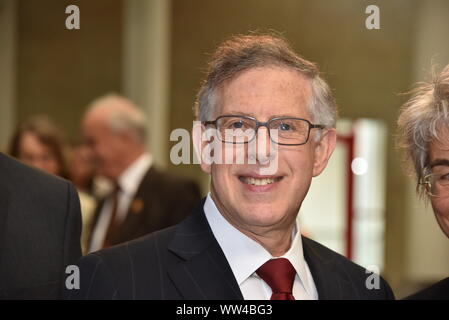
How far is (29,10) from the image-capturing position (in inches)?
342

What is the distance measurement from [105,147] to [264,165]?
2605mm

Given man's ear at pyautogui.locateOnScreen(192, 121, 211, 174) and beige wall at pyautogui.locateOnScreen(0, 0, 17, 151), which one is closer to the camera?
man's ear at pyautogui.locateOnScreen(192, 121, 211, 174)

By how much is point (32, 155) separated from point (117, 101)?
650mm

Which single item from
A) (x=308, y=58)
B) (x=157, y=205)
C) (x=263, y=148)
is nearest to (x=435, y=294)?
(x=263, y=148)

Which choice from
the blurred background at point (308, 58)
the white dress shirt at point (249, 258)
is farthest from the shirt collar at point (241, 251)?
the blurred background at point (308, 58)

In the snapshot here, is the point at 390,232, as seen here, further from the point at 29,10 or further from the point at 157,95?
the point at 29,10

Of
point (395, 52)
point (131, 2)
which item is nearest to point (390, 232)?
point (395, 52)

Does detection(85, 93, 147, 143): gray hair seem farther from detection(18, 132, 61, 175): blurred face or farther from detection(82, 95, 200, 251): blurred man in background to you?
detection(18, 132, 61, 175): blurred face

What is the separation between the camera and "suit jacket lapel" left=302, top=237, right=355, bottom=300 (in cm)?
218

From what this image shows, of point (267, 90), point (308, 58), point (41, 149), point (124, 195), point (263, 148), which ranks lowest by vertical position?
point (124, 195)

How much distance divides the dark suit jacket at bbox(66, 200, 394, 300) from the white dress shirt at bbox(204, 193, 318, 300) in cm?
2

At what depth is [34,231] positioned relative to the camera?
87.7 inches

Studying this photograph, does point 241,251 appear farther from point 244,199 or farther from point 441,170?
point 441,170

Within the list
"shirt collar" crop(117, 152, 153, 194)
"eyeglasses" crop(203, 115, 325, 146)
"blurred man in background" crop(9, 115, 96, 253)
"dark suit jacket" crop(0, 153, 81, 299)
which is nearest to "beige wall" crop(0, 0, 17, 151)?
"blurred man in background" crop(9, 115, 96, 253)
